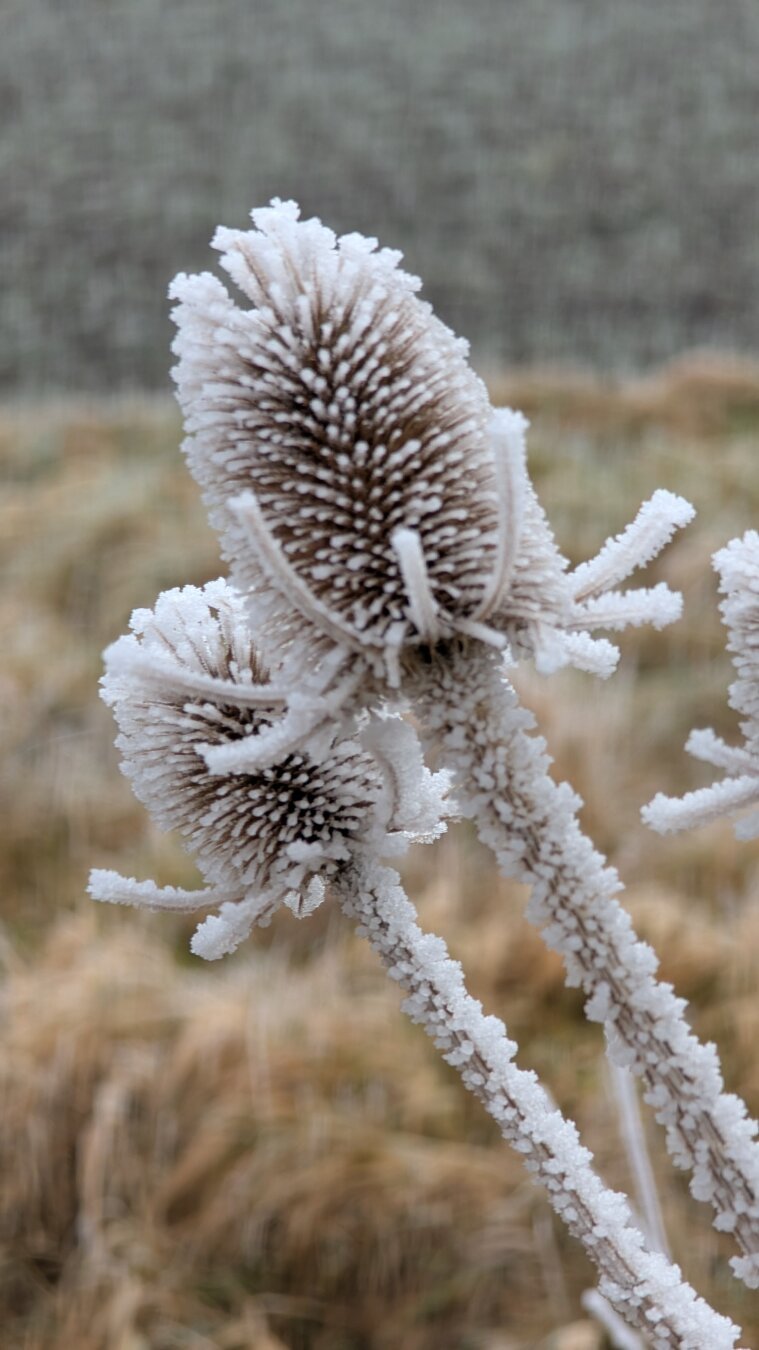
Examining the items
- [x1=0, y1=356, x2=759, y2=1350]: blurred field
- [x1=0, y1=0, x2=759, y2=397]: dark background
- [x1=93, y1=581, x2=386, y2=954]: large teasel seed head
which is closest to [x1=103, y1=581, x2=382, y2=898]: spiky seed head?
[x1=93, y1=581, x2=386, y2=954]: large teasel seed head

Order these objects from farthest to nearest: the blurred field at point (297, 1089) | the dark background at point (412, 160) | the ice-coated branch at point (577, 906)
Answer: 1. the dark background at point (412, 160)
2. the blurred field at point (297, 1089)
3. the ice-coated branch at point (577, 906)

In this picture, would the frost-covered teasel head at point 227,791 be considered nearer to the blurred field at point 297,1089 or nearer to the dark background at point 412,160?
the blurred field at point 297,1089

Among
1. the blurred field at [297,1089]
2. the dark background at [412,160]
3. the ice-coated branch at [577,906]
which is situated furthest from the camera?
the dark background at [412,160]

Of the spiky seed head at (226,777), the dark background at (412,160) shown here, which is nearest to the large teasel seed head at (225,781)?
the spiky seed head at (226,777)

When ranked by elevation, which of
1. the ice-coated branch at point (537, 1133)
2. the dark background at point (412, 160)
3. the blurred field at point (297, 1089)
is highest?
the dark background at point (412, 160)

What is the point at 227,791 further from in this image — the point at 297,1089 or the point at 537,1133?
the point at 297,1089

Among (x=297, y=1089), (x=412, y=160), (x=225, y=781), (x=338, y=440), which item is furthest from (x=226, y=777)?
(x=412, y=160)

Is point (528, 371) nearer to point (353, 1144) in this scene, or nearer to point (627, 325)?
point (627, 325)

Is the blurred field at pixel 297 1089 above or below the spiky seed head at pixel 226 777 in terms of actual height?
above

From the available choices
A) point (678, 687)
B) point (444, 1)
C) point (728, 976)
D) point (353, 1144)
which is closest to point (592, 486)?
point (678, 687)
